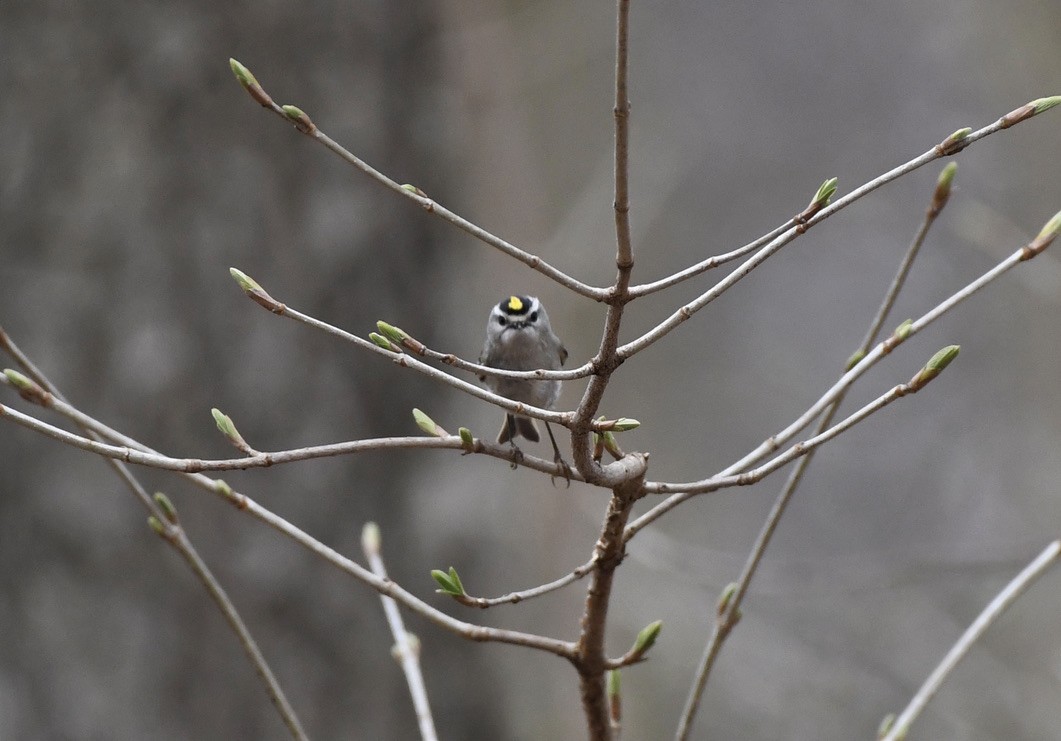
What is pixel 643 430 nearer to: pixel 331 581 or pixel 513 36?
pixel 513 36

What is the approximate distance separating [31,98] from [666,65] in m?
3.91

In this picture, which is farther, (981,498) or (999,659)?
(981,498)

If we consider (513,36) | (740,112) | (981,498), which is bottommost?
(981,498)

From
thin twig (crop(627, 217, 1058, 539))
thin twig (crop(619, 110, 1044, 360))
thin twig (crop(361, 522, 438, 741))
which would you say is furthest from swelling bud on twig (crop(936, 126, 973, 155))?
thin twig (crop(361, 522, 438, 741))

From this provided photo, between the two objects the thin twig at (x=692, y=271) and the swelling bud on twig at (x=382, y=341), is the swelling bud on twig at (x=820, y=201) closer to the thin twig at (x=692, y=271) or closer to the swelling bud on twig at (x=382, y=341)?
the thin twig at (x=692, y=271)

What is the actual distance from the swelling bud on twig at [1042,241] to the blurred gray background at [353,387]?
50.4 inches

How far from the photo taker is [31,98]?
263 centimetres

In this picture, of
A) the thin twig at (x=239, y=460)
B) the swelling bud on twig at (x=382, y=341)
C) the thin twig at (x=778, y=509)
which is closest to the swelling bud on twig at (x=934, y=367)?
the thin twig at (x=778, y=509)

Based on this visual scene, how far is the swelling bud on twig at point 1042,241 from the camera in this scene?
42.9 inches

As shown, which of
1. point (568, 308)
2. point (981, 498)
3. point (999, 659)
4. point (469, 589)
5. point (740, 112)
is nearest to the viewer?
point (469, 589)

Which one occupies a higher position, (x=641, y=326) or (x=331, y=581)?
(x=641, y=326)

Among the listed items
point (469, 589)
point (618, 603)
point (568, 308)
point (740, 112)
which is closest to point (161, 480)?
point (469, 589)

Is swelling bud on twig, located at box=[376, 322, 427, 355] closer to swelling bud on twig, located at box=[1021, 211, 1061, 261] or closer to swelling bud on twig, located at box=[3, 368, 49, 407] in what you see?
swelling bud on twig, located at box=[3, 368, 49, 407]

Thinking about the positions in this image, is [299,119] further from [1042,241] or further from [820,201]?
[1042,241]
